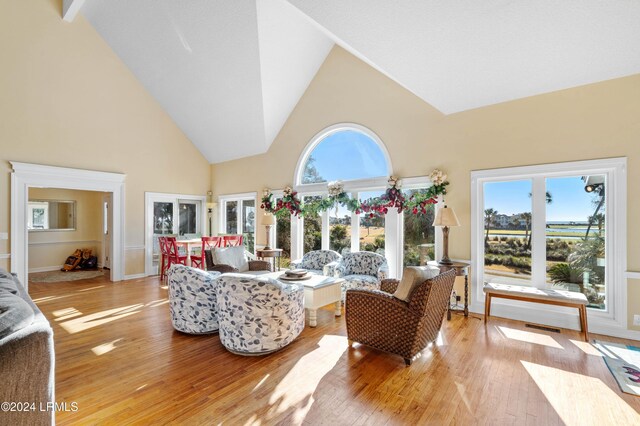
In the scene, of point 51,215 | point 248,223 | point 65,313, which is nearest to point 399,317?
point 65,313

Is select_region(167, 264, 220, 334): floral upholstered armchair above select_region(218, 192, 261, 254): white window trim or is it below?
below

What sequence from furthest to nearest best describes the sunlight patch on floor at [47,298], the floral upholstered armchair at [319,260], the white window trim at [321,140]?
the floral upholstered armchair at [319,260]
the white window trim at [321,140]
the sunlight patch on floor at [47,298]

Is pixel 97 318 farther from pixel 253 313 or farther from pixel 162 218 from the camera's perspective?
pixel 162 218

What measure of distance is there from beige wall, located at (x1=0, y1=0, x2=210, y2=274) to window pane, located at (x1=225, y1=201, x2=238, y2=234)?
137cm

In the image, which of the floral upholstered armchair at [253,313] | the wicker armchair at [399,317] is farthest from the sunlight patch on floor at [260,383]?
the wicker armchair at [399,317]

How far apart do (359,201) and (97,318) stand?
4.50 metres

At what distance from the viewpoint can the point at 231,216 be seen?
8.48 metres

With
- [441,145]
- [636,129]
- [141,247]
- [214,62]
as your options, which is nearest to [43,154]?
[141,247]

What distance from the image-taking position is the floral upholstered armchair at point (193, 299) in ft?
11.4

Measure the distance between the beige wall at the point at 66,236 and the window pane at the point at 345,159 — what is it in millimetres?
5470

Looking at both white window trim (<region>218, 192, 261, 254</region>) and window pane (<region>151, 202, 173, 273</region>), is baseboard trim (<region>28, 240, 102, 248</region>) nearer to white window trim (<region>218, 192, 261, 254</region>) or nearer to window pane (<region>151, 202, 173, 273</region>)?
window pane (<region>151, 202, 173, 273</region>)

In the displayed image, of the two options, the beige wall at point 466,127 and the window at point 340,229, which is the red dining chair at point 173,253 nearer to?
the beige wall at point 466,127

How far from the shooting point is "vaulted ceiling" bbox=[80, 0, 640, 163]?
3213 millimetres

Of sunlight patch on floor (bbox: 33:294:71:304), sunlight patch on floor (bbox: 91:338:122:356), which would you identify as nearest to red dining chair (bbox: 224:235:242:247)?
sunlight patch on floor (bbox: 33:294:71:304)
